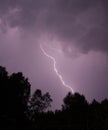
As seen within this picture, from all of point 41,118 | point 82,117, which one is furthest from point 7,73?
point 82,117

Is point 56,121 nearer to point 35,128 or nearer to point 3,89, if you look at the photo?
point 35,128

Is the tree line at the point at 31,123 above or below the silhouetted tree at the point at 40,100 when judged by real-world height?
below

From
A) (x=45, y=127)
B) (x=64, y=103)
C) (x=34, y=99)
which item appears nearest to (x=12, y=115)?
(x=45, y=127)

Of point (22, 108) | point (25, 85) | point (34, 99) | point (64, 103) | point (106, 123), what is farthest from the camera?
point (64, 103)

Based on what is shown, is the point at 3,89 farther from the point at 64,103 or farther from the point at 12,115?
the point at 64,103

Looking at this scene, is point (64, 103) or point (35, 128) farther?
point (64, 103)

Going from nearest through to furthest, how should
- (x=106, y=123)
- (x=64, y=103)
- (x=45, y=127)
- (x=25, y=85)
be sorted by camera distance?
(x=106, y=123) < (x=45, y=127) < (x=25, y=85) < (x=64, y=103)

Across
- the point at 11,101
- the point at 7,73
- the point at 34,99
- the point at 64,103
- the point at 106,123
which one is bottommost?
the point at 106,123

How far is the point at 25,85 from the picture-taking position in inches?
2931

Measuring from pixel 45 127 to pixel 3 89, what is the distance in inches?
398

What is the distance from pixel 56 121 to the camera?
64.4 metres

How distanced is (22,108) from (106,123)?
17.3 meters

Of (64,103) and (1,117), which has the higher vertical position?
(64,103)

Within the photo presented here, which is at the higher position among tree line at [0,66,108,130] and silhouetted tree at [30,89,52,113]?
silhouetted tree at [30,89,52,113]
